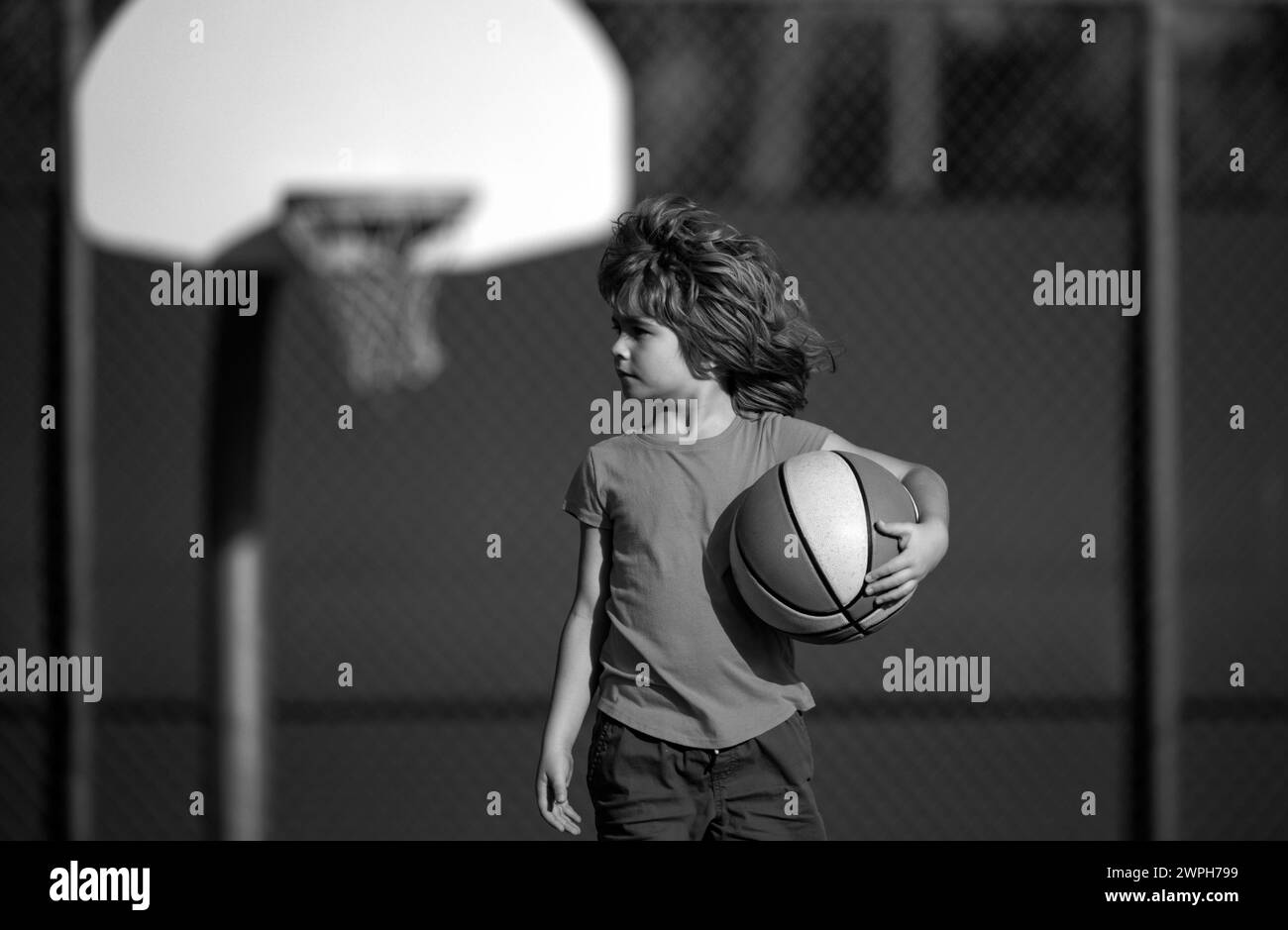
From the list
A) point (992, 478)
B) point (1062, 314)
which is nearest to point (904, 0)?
point (1062, 314)

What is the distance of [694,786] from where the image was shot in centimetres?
194

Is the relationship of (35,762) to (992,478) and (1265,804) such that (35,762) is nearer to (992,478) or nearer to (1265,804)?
(1265,804)

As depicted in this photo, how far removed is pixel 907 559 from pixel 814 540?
138 mm

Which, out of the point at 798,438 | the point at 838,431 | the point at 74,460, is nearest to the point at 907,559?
the point at 798,438

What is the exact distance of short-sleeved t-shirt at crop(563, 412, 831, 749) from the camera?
1953 millimetres

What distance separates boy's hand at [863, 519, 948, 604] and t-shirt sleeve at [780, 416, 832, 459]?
0.64ft

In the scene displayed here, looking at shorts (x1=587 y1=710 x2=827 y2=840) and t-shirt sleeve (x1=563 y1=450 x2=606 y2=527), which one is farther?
t-shirt sleeve (x1=563 y1=450 x2=606 y2=527)

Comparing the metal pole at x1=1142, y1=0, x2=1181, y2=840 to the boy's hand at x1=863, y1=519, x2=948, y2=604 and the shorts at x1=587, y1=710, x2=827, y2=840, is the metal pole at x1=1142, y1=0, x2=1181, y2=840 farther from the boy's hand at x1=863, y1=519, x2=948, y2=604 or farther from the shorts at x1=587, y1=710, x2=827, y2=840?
the shorts at x1=587, y1=710, x2=827, y2=840

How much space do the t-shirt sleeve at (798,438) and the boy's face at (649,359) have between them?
7.8 inches

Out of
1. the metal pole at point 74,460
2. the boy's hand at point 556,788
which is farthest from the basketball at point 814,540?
the metal pole at point 74,460

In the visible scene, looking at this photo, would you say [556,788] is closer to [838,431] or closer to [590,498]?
[590,498]

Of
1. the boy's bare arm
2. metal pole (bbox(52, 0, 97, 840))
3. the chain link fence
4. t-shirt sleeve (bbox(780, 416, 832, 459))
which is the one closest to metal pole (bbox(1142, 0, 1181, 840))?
the chain link fence
